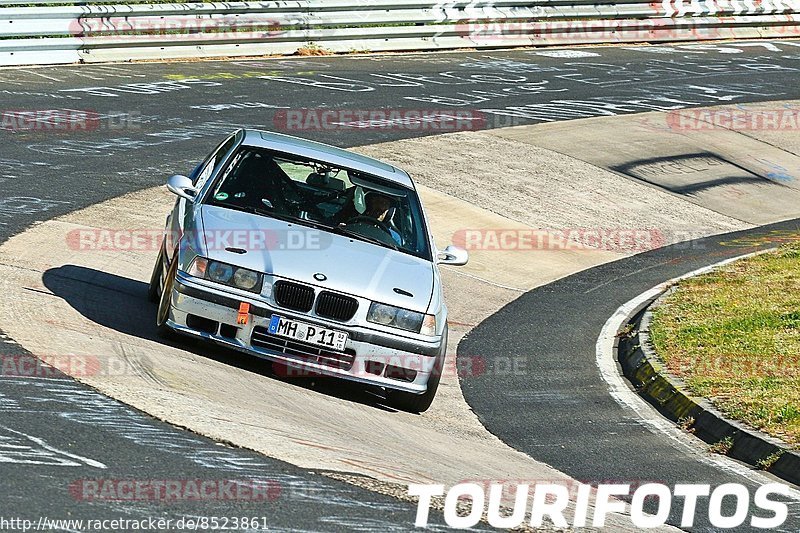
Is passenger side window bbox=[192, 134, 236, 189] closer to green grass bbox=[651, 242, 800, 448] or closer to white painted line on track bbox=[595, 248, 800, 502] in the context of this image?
white painted line on track bbox=[595, 248, 800, 502]

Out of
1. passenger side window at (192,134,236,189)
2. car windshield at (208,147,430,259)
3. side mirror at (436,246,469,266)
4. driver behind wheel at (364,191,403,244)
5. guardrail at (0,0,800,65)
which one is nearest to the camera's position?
car windshield at (208,147,430,259)

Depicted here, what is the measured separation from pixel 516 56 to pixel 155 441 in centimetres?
2168

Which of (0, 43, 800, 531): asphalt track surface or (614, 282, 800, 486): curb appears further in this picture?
(614, 282, 800, 486): curb

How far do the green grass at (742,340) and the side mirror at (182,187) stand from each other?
4.14 m

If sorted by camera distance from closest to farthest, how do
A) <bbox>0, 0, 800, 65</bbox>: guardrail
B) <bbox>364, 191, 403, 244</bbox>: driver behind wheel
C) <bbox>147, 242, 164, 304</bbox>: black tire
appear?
<bbox>364, 191, 403, 244</bbox>: driver behind wheel → <bbox>147, 242, 164, 304</bbox>: black tire → <bbox>0, 0, 800, 65</bbox>: guardrail

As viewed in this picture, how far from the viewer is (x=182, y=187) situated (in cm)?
950

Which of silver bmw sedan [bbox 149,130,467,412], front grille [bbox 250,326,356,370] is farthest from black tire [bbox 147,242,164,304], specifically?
front grille [bbox 250,326,356,370]

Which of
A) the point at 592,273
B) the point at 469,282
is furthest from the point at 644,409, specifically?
the point at 592,273

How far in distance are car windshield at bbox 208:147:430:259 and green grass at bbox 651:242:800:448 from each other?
103 inches

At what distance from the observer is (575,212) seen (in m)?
17.4

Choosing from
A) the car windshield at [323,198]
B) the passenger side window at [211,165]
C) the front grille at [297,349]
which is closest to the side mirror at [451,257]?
the car windshield at [323,198]

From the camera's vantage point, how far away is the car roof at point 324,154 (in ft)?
32.4

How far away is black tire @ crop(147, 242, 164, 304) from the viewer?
1002cm

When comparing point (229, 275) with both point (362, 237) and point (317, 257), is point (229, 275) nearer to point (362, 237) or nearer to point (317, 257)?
point (317, 257)
